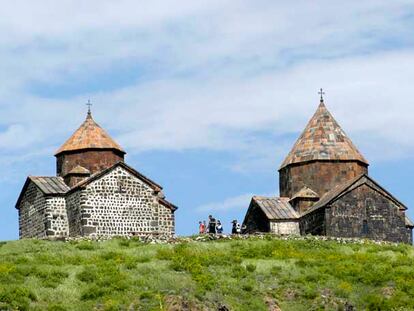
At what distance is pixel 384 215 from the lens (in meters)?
56.6

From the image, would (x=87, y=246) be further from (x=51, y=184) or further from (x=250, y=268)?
(x=51, y=184)

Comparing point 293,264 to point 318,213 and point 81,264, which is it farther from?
point 318,213

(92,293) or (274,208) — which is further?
(274,208)

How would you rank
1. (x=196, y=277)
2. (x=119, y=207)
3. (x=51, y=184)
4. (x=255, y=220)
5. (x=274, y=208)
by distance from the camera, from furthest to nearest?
(x=255, y=220) < (x=274, y=208) < (x=51, y=184) < (x=119, y=207) < (x=196, y=277)

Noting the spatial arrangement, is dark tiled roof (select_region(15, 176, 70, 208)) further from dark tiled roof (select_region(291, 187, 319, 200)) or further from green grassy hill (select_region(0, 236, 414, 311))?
dark tiled roof (select_region(291, 187, 319, 200))

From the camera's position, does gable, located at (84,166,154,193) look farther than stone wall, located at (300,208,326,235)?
No

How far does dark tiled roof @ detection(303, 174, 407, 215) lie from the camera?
184ft

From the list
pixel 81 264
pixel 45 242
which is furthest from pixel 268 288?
pixel 45 242

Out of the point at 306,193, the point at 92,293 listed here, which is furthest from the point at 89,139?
the point at 92,293

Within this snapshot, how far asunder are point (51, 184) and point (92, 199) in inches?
109

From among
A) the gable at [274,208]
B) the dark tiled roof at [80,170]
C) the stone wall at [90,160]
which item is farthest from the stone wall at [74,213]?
the gable at [274,208]

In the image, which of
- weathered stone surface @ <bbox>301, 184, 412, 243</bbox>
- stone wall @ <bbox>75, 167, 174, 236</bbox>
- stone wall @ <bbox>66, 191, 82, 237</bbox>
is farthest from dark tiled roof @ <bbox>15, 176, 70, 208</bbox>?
weathered stone surface @ <bbox>301, 184, 412, 243</bbox>

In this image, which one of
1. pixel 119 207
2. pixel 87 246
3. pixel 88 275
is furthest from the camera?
pixel 119 207

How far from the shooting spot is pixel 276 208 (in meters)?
57.9
